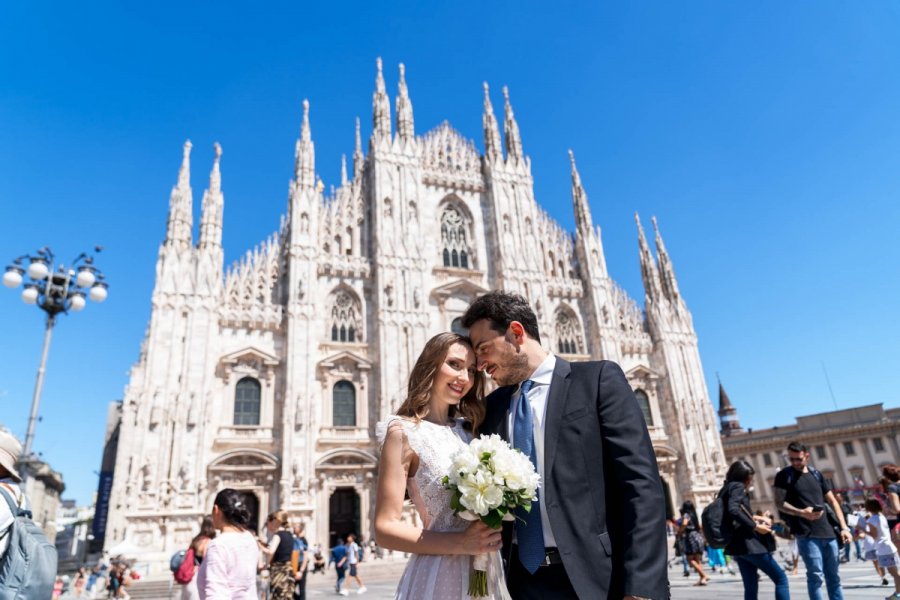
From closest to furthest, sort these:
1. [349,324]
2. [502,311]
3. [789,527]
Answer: [502,311] < [789,527] < [349,324]

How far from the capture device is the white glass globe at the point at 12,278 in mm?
10469

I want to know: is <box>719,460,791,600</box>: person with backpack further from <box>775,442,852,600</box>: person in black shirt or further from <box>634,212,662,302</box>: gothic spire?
<box>634,212,662,302</box>: gothic spire

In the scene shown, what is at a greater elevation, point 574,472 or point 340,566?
point 574,472

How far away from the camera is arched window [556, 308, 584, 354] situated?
27875 millimetres

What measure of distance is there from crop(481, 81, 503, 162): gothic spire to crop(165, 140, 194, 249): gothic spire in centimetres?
1488

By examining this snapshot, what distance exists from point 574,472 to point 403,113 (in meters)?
28.2

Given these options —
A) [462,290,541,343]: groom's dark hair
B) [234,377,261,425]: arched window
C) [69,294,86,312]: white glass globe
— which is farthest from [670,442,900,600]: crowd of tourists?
[234,377,261,425]: arched window

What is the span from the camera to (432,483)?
279 cm

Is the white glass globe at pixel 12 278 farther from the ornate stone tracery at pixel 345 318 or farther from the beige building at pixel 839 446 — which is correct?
the beige building at pixel 839 446

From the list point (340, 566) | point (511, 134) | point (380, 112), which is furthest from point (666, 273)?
point (340, 566)

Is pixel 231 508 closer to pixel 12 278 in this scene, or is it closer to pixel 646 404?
pixel 12 278

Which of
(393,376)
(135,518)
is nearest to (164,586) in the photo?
(135,518)

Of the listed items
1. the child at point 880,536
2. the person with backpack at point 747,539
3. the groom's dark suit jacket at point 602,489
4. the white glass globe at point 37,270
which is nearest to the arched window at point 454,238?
the white glass globe at point 37,270

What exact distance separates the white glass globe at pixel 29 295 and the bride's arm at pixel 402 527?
10.9m
